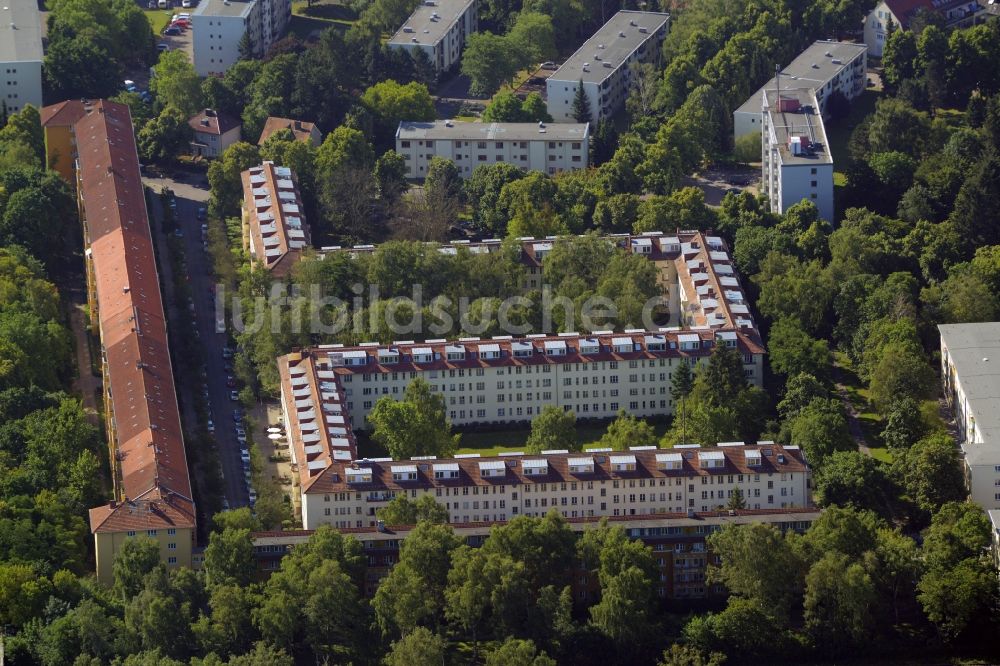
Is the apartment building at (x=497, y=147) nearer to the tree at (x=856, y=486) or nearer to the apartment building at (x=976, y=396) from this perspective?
the apartment building at (x=976, y=396)

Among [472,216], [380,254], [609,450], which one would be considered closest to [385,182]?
[472,216]

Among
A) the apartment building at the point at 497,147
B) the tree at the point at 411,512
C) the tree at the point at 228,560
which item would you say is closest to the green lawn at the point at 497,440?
the tree at the point at 411,512

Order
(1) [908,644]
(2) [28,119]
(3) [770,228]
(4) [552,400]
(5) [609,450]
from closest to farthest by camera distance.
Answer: (1) [908,644]
(5) [609,450]
(4) [552,400]
(3) [770,228]
(2) [28,119]

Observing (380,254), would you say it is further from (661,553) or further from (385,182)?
(661,553)

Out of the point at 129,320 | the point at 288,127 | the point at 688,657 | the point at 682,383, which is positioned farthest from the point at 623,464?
the point at 288,127

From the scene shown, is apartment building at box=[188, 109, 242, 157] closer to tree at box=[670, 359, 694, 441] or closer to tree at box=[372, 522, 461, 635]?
tree at box=[670, 359, 694, 441]

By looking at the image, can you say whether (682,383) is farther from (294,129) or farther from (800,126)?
(294,129)

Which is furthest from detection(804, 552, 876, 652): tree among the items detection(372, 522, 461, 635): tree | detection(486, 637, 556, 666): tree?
detection(372, 522, 461, 635): tree
